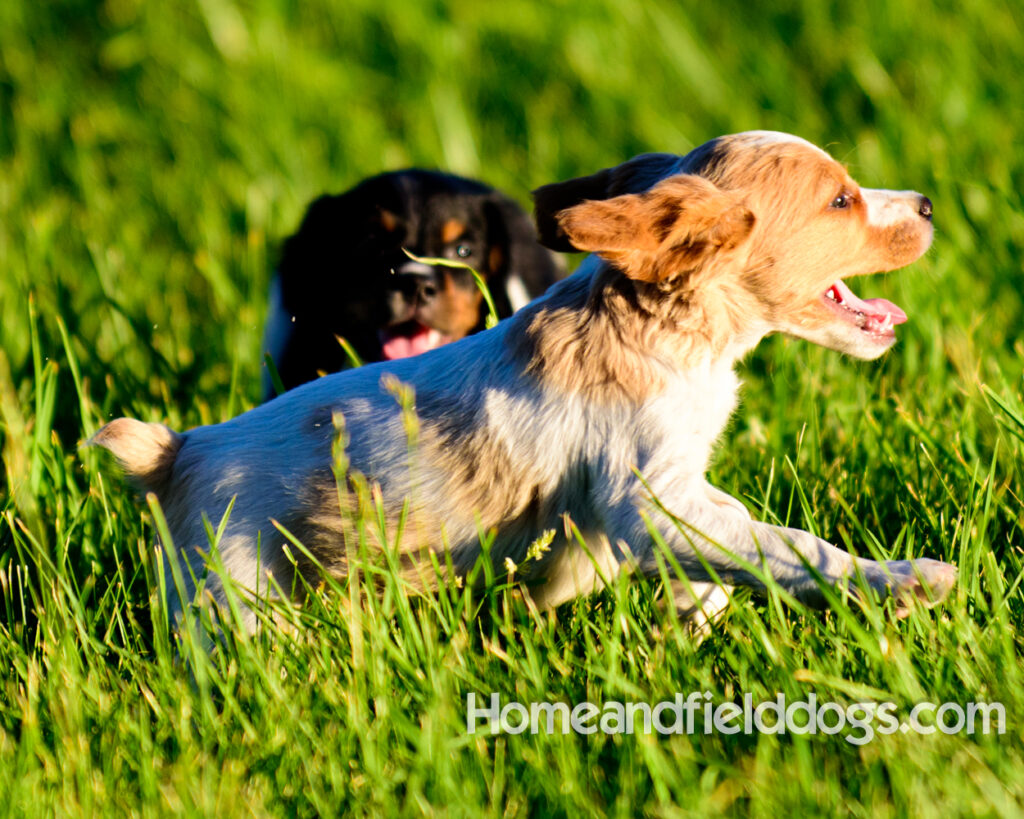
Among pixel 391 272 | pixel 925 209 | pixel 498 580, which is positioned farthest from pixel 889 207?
pixel 391 272

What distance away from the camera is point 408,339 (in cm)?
430

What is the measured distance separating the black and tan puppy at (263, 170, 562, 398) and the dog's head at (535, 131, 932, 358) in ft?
4.83

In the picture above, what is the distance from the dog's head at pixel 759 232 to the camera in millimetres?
2367

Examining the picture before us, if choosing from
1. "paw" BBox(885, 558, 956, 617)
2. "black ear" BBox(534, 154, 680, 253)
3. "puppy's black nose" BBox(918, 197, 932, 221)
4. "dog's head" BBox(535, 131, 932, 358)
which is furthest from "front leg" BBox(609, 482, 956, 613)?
"puppy's black nose" BBox(918, 197, 932, 221)

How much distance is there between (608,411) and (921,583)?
64 centimetres

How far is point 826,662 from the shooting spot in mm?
2205

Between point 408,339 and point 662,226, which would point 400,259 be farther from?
point 662,226

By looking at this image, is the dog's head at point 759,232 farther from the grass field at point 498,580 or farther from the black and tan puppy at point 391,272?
the black and tan puppy at point 391,272

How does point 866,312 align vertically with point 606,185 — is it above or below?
below

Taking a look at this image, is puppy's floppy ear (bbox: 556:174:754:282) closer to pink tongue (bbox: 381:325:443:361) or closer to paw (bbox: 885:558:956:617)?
paw (bbox: 885:558:956:617)

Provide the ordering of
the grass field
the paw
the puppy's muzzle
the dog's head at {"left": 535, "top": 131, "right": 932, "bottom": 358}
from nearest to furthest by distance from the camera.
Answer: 1. the grass field
2. the paw
3. the dog's head at {"left": 535, "top": 131, "right": 932, "bottom": 358}
4. the puppy's muzzle

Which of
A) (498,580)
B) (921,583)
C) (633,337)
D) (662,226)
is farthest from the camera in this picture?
(498,580)

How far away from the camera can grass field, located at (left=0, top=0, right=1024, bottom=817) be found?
2.09m

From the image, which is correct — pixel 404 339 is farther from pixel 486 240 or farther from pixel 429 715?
pixel 429 715
